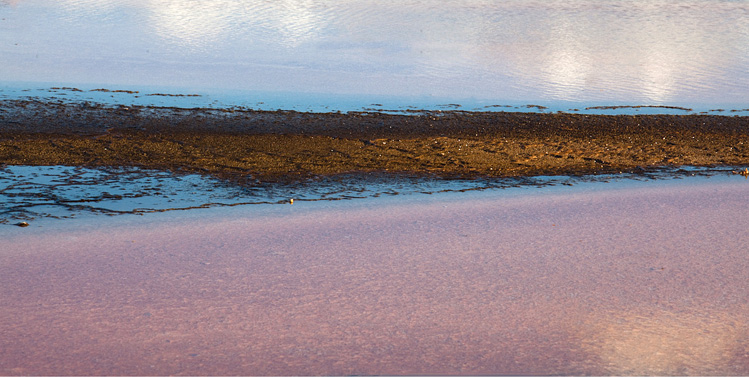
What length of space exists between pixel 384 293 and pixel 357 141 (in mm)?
3759

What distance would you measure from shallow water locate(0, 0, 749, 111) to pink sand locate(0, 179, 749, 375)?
173 inches

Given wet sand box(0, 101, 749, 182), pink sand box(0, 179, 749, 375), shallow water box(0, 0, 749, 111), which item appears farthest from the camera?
shallow water box(0, 0, 749, 111)

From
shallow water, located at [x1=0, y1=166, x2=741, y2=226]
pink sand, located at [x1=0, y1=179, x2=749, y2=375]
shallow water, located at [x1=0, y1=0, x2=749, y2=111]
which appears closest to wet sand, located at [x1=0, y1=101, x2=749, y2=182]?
shallow water, located at [x1=0, y1=166, x2=741, y2=226]

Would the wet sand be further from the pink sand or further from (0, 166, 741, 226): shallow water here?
the pink sand

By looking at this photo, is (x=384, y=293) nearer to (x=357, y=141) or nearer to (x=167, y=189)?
(x=167, y=189)

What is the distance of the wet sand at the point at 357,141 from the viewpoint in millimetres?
6723

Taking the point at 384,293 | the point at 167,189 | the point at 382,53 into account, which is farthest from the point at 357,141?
the point at 382,53

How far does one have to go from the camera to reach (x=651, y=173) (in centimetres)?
690

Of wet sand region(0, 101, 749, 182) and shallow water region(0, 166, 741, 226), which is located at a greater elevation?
wet sand region(0, 101, 749, 182)

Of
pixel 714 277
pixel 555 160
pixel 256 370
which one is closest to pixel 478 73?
pixel 555 160

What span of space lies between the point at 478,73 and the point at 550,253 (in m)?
7.77

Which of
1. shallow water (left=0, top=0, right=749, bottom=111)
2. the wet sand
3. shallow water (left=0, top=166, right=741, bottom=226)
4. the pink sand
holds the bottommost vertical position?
the pink sand

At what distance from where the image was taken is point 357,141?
7621 mm

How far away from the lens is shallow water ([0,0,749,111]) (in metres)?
10.5
